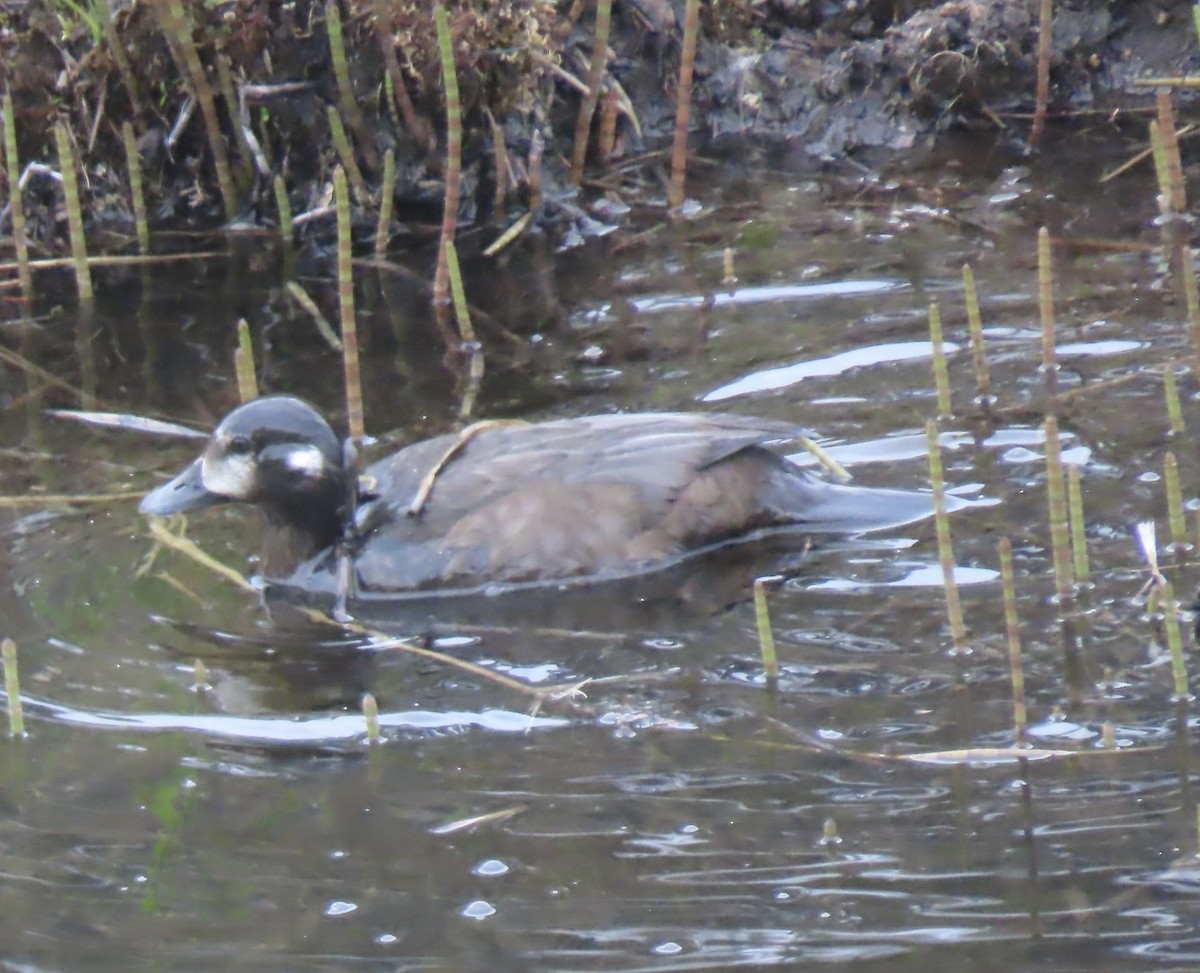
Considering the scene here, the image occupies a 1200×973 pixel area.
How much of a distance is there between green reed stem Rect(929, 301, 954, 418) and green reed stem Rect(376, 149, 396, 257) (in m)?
2.35

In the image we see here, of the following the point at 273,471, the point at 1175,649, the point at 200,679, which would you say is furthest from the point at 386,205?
the point at 1175,649

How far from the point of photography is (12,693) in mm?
4176

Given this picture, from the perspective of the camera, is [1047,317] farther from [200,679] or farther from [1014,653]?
[200,679]

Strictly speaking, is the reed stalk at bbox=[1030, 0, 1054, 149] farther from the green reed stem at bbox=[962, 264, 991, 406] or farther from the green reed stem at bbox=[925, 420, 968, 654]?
the green reed stem at bbox=[925, 420, 968, 654]

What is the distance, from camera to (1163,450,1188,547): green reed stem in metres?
4.36

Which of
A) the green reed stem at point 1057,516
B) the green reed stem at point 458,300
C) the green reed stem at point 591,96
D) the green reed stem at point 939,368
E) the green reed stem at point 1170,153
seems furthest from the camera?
the green reed stem at point 591,96

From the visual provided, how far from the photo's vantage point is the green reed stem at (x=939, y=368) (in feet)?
16.6

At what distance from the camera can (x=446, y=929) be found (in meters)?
3.32

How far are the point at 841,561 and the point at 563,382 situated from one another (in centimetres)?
158

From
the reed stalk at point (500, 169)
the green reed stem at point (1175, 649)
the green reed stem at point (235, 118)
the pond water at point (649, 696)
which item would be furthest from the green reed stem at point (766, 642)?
the green reed stem at point (235, 118)

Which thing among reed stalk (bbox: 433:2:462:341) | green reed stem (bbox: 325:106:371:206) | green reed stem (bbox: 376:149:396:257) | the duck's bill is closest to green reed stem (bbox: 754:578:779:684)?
the duck's bill

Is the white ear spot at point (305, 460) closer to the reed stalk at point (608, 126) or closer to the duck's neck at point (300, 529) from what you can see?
the duck's neck at point (300, 529)

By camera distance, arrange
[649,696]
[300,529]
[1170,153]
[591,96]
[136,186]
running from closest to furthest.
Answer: [649,696]
[300,529]
[1170,153]
[136,186]
[591,96]

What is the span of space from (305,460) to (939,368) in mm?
1758
